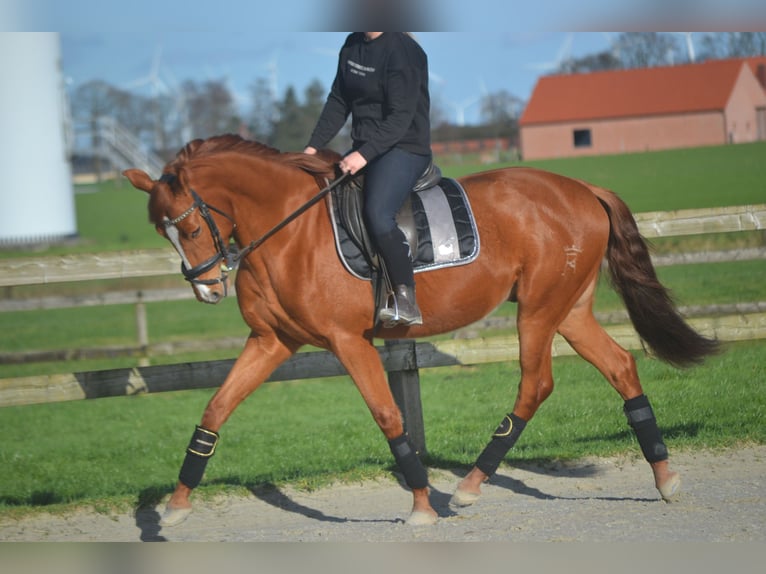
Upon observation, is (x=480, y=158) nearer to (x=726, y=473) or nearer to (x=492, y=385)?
(x=492, y=385)

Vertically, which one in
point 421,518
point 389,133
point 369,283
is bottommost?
point 421,518

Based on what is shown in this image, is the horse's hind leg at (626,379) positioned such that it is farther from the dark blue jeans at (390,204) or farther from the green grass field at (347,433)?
the dark blue jeans at (390,204)

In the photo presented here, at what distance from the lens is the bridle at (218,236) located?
199 inches

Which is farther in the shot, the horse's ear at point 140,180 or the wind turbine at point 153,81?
the wind turbine at point 153,81

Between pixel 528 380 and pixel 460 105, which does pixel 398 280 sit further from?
Answer: pixel 460 105

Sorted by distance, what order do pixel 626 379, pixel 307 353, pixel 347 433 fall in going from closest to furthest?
1. pixel 626 379
2. pixel 307 353
3. pixel 347 433

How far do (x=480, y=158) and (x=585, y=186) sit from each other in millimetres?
15214

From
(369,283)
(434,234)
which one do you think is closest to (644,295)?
(434,234)

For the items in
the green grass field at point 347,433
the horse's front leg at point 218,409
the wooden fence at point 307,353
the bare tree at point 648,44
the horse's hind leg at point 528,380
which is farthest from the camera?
the green grass field at point 347,433

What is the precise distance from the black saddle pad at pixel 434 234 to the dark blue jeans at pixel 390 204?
137mm

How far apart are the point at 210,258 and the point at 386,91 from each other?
1358 millimetres

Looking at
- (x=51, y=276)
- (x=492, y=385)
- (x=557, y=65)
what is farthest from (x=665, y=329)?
(x=557, y=65)

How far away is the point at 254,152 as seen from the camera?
5461 millimetres

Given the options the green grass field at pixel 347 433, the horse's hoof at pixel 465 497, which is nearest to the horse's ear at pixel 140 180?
the green grass field at pixel 347 433
